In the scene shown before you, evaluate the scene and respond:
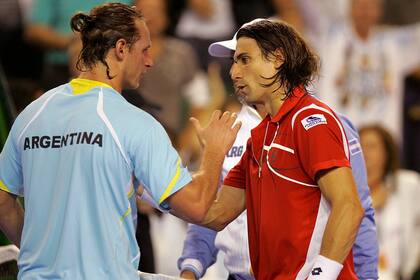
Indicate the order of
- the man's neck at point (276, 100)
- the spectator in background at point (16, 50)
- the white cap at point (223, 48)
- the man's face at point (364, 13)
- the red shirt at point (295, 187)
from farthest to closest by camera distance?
the man's face at point (364, 13) → the spectator in background at point (16, 50) → the white cap at point (223, 48) → the man's neck at point (276, 100) → the red shirt at point (295, 187)

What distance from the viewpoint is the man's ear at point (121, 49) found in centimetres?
397

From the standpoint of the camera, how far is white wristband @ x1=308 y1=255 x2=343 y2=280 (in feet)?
12.0

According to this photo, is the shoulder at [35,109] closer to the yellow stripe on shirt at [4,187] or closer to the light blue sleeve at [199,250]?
the yellow stripe on shirt at [4,187]

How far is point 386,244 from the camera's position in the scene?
773cm

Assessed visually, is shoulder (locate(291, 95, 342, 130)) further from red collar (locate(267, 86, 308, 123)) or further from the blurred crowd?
the blurred crowd

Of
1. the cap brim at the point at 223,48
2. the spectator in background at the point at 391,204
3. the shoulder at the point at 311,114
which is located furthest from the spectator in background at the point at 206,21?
the shoulder at the point at 311,114

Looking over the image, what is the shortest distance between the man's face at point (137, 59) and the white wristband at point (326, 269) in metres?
0.97

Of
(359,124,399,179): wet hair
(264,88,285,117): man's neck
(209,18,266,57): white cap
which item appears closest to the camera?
(264,88,285,117): man's neck

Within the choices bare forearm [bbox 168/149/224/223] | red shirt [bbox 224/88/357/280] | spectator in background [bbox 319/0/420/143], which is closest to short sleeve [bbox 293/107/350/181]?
red shirt [bbox 224/88/357/280]

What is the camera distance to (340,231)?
3.67m

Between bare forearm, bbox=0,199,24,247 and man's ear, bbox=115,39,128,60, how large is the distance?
696 mm

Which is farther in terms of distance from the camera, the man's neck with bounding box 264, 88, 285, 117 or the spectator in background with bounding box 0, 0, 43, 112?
→ the spectator in background with bounding box 0, 0, 43, 112

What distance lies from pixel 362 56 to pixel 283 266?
4.90 m

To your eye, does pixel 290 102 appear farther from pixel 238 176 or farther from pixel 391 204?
pixel 391 204
